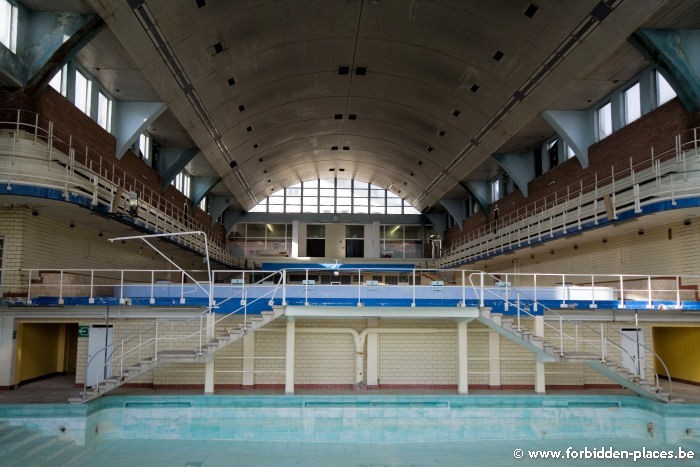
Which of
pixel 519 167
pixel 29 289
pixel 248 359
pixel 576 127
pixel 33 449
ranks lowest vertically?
pixel 33 449

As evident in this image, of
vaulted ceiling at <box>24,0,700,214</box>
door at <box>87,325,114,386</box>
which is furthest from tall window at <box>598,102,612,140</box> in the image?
door at <box>87,325,114,386</box>

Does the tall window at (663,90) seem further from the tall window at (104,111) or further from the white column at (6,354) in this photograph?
the white column at (6,354)

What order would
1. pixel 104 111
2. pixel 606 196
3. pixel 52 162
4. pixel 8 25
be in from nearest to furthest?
pixel 8 25, pixel 52 162, pixel 606 196, pixel 104 111

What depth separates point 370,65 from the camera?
26.6 meters

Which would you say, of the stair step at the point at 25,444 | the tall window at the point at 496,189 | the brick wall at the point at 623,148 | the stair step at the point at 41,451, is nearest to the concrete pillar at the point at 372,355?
the stair step at the point at 41,451

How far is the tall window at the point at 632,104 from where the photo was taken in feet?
69.6

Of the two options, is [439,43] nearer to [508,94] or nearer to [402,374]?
[508,94]

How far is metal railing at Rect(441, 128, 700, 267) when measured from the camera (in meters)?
17.2

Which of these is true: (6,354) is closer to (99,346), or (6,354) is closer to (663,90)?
(99,346)

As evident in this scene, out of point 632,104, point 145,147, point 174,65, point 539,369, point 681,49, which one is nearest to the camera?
point 681,49

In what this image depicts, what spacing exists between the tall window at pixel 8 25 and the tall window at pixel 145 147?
446 inches

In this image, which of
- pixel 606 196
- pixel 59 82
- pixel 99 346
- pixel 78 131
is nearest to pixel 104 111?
pixel 78 131

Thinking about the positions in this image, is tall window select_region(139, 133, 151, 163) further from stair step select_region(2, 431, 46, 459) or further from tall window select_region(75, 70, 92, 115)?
stair step select_region(2, 431, 46, 459)

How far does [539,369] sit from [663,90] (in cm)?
1043
